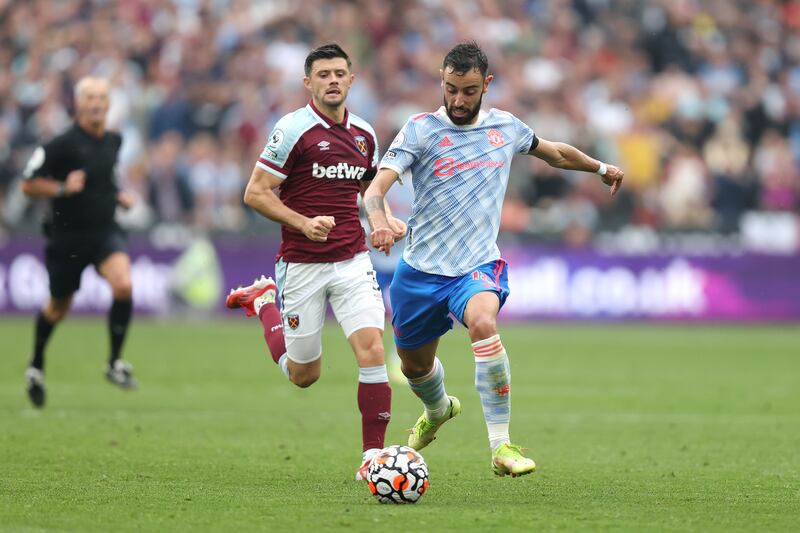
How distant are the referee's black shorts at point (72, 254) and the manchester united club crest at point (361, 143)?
505cm

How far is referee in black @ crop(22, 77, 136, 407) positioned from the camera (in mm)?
12961

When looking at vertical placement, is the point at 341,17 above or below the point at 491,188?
above

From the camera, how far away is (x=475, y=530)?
6.73 metres

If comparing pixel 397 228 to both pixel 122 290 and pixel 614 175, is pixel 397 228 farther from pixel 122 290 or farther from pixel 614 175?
pixel 122 290

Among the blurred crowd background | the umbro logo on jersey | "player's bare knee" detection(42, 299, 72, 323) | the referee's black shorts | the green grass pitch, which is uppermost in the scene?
the blurred crowd background

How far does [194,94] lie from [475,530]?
18.8 metres

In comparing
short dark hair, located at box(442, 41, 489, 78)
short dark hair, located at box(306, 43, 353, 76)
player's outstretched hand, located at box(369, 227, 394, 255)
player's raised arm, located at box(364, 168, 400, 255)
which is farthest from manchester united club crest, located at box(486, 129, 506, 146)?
player's outstretched hand, located at box(369, 227, 394, 255)

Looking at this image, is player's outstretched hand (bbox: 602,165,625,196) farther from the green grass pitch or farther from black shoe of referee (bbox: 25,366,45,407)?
black shoe of referee (bbox: 25,366,45,407)

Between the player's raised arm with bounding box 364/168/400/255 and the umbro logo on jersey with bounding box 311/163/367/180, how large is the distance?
356 mm

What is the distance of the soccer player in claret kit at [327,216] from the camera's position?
8.55 meters

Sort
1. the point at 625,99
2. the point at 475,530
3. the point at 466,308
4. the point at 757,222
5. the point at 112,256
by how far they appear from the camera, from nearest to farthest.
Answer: the point at 475,530
the point at 466,308
the point at 112,256
the point at 757,222
the point at 625,99

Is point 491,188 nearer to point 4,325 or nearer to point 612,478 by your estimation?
point 612,478

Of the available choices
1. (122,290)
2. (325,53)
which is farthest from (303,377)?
(122,290)

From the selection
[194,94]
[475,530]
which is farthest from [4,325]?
[475,530]
